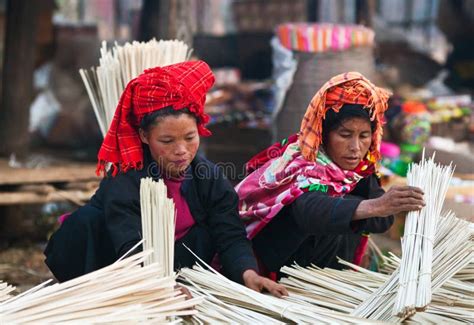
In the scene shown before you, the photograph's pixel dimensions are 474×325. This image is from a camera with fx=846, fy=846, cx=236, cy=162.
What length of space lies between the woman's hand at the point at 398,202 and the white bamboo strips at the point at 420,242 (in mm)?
26

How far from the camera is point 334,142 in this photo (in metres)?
2.85

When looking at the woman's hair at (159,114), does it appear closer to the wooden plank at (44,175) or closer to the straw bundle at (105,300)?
the straw bundle at (105,300)

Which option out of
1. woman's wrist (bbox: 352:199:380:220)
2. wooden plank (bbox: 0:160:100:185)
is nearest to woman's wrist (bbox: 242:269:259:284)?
woman's wrist (bbox: 352:199:380:220)

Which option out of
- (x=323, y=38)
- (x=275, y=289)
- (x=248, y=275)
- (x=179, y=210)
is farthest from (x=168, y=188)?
(x=323, y=38)

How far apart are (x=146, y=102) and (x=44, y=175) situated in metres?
2.27

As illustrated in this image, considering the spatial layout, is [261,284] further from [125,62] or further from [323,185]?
[125,62]

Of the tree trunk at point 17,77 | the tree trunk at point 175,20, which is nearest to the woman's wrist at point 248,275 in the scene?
the tree trunk at point 175,20

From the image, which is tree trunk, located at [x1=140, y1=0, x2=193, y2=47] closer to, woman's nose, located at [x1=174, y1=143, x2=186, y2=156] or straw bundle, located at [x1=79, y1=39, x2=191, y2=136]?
straw bundle, located at [x1=79, y1=39, x2=191, y2=136]

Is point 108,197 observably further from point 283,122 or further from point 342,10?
point 342,10

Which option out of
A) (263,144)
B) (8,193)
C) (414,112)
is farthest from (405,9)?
(8,193)

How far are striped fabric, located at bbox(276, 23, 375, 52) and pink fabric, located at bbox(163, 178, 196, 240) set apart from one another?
7.26ft

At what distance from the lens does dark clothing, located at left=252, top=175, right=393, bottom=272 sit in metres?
2.75

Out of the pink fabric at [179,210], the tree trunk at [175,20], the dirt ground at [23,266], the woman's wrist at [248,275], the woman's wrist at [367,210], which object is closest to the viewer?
the woman's wrist at [367,210]

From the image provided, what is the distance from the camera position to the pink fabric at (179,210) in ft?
9.62
